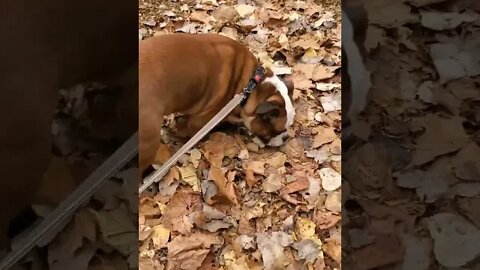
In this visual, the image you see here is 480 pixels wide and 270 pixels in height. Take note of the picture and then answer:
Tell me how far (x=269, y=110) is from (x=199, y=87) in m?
0.16

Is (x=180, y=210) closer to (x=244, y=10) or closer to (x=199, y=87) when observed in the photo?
(x=199, y=87)

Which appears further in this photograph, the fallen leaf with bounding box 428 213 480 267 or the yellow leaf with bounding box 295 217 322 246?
the yellow leaf with bounding box 295 217 322 246

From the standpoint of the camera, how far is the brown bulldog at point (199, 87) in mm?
1370

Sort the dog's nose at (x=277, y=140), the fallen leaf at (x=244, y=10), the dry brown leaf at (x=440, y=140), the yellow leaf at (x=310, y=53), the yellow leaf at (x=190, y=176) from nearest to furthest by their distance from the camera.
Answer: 1. the dry brown leaf at (x=440, y=140)
2. the yellow leaf at (x=190, y=176)
3. the dog's nose at (x=277, y=140)
4. the yellow leaf at (x=310, y=53)
5. the fallen leaf at (x=244, y=10)

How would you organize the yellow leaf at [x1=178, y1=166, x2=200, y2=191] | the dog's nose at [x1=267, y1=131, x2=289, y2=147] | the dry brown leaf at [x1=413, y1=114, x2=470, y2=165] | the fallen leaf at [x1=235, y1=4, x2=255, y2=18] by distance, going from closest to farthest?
the dry brown leaf at [x1=413, y1=114, x2=470, y2=165] → the yellow leaf at [x1=178, y1=166, x2=200, y2=191] → the dog's nose at [x1=267, y1=131, x2=289, y2=147] → the fallen leaf at [x1=235, y1=4, x2=255, y2=18]

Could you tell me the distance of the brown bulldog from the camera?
53.9 inches

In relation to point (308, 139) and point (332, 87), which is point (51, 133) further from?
point (332, 87)

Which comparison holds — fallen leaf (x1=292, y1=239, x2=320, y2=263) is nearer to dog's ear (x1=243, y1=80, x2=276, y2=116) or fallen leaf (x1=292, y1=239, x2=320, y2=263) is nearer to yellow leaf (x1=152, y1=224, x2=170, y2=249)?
yellow leaf (x1=152, y1=224, x2=170, y2=249)

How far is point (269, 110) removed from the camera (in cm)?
152

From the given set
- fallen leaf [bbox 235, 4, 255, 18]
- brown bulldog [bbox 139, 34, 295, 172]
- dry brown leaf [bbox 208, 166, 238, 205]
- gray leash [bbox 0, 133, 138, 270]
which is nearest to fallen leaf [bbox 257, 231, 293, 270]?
dry brown leaf [bbox 208, 166, 238, 205]

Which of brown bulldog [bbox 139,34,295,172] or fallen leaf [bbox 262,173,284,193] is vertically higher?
brown bulldog [bbox 139,34,295,172]

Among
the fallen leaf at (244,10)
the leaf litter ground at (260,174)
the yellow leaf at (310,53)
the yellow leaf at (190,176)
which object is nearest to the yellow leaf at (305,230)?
the leaf litter ground at (260,174)

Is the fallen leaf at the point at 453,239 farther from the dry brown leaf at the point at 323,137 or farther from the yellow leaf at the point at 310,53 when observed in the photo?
the yellow leaf at the point at 310,53

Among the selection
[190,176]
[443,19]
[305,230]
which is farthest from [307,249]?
[443,19]
